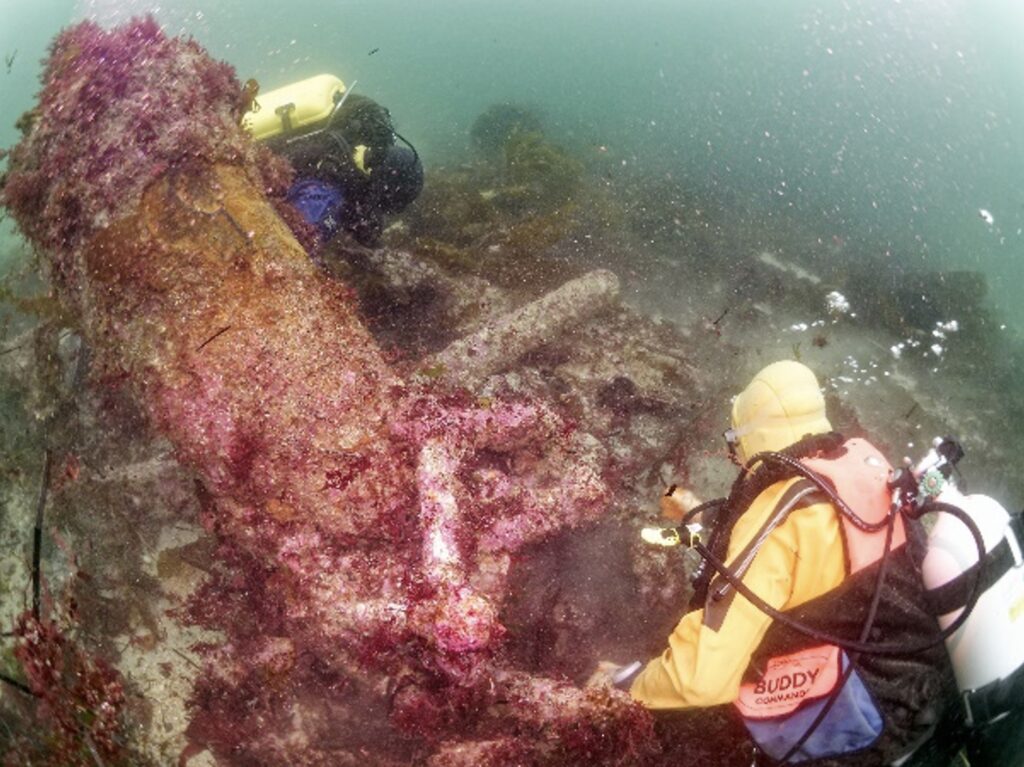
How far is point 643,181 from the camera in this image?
1636 cm

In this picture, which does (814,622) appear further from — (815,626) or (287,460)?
(287,460)

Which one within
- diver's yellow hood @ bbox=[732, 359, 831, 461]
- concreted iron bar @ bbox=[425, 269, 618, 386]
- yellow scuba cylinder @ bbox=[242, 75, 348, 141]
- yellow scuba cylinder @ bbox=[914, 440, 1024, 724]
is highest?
yellow scuba cylinder @ bbox=[242, 75, 348, 141]

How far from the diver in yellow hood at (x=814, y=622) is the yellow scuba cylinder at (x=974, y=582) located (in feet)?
0.29

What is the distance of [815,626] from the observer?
2738 mm

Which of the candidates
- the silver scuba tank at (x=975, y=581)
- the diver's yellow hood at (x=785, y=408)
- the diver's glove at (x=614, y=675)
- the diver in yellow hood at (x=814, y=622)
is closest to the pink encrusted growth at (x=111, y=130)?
the diver's yellow hood at (x=785, y=408)

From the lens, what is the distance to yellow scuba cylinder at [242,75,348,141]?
6469mm

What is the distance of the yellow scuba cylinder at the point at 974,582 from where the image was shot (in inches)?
104

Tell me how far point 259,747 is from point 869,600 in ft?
11.2

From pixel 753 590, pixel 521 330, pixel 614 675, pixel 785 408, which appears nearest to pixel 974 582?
pixel 753 590

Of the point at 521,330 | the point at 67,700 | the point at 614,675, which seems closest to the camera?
the point at 67,700

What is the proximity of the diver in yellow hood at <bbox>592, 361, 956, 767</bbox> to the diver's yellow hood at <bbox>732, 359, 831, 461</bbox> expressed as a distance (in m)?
0.01

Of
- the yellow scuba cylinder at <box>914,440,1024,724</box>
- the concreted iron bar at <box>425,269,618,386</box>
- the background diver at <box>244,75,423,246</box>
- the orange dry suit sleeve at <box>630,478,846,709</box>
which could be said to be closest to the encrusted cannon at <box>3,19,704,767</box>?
the orange dry suit sleeve at <box>630,478,846,709</box>

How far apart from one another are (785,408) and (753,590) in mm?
1000

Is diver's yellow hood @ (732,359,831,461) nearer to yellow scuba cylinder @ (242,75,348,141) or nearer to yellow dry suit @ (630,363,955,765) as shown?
yellow dry suit @ (630,363,955,765)
